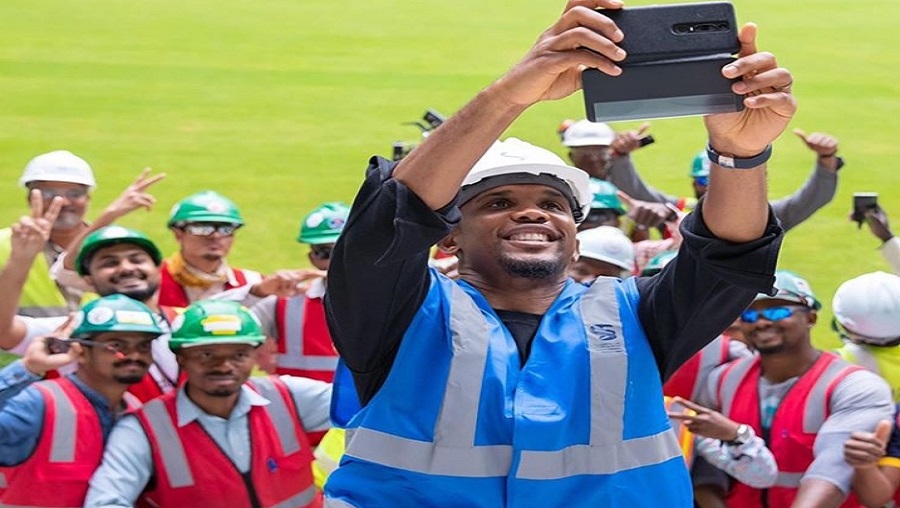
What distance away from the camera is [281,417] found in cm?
485

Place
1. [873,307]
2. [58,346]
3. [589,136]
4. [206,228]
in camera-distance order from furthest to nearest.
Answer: [589,136]
[206,228]
[873,307]
[58,346]

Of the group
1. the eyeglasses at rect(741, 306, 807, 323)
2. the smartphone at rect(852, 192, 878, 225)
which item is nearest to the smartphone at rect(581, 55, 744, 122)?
the eyeglasses at rect(741, 306, 807, 323)

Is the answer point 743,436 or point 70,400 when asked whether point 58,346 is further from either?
point 743,436

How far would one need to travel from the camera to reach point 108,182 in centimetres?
1202

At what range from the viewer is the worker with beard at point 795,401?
4551 millimetres

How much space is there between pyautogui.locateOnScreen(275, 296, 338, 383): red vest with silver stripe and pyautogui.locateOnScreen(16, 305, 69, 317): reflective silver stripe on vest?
2.88 ft

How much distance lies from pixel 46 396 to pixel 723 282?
256 centimetres

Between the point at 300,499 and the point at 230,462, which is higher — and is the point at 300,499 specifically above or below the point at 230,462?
below

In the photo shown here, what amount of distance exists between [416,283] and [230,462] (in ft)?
6.52

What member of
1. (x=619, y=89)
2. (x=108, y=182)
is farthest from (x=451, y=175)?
(x=108, y=182)

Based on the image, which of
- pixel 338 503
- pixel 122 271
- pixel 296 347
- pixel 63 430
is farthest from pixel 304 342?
pixel 338 503

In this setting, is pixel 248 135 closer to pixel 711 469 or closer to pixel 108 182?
pixel 108 182

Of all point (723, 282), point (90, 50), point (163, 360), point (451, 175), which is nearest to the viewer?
point (451, 175)

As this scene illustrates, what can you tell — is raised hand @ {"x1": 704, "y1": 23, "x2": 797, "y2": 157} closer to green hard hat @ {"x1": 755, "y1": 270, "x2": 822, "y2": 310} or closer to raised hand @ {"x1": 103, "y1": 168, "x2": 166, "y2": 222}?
green hard hat @ {"x1": 755, "y1": 270, "x2": 822, "y2": 310}
